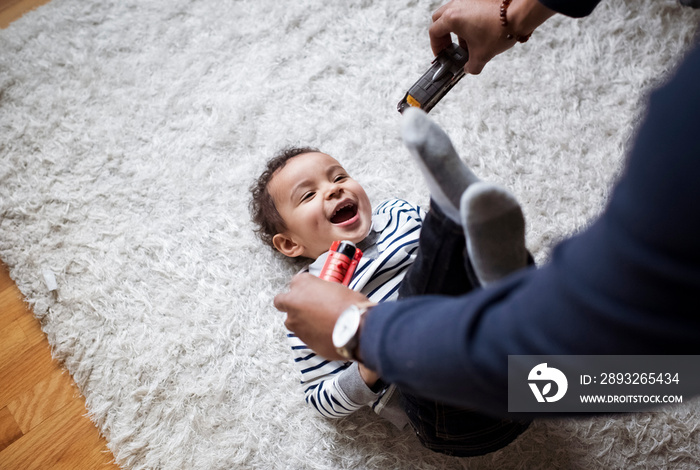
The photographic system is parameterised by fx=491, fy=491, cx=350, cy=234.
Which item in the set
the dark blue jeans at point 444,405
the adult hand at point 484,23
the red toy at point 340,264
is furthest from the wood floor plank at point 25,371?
the adult hand at point 484,23

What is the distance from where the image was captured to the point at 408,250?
0.98 meters

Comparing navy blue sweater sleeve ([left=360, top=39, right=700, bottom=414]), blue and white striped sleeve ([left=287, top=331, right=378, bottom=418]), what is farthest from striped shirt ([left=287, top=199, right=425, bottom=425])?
navy blue sweater sleeve ([left=360, top=39, right=700, bottom=414])

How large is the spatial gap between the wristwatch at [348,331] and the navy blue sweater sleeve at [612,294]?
0.31 ft

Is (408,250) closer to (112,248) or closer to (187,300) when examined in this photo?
(187,300)

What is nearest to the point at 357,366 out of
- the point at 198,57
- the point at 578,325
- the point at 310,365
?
the point at 310,365

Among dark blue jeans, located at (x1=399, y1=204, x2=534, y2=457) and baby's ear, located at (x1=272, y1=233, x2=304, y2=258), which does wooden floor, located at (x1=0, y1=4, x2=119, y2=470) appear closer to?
baby's ear, located at (x1=272, y1=233, x2=304, y2=258)

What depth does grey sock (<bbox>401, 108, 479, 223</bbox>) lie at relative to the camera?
557 millimetres

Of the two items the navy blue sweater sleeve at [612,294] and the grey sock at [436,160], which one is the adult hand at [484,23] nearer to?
the grey sock at [436,160]

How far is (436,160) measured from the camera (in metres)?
0.57

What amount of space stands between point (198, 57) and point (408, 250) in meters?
0.85

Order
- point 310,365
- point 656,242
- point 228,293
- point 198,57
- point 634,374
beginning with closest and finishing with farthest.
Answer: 1. point 656,242
2. point 634,374
3. point 310,365
4. point 228,293
5. point 198,57

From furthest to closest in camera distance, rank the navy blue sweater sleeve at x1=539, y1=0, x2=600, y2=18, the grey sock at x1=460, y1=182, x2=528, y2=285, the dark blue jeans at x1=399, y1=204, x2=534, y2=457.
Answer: the navy blue sweater sleeve at x1=539, y1=0, x2=600, y2=18, the dark blue jeans at x1=399, y1=204, x2=534, y2=457, the grey sock at x1=460, y1=182, x2=528, y2=285

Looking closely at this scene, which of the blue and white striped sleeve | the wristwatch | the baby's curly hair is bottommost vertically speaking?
the blue and white striped sleeve

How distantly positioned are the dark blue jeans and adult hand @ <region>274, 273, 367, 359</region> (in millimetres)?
102
